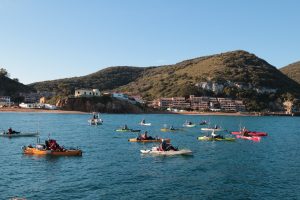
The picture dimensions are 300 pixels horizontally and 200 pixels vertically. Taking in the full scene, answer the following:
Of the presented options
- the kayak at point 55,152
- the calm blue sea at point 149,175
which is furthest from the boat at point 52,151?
the calm blue sea at point 149,175

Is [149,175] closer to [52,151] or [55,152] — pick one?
[55,152]

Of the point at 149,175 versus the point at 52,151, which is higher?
the point at 52,151

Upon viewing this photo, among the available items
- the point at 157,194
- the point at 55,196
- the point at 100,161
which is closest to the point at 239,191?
the point at 157,194

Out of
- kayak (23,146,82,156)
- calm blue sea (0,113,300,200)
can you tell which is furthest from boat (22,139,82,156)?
calm blue sea (0,113,300,200)

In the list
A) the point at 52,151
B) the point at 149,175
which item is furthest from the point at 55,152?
the point at 149,175

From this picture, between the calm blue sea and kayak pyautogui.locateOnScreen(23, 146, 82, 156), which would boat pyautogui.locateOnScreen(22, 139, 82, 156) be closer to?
kayak pyautogui.locateOnScreen(23, 146, 82, 156)

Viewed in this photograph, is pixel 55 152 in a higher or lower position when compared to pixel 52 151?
lower

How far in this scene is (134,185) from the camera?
43812 millimetres

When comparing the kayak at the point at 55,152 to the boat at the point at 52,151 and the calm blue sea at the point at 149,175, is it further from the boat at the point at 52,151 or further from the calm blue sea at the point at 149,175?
the calm blue sea at the point at 149,175

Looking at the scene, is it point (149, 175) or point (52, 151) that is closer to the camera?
point (149, 175)

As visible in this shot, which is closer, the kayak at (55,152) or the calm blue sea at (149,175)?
the calm blue sea at (149,175)

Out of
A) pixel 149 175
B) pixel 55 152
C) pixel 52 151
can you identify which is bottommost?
pixel 149 175

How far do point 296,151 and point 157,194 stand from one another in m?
47.1

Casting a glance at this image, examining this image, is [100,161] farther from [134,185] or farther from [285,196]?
[285,196]
